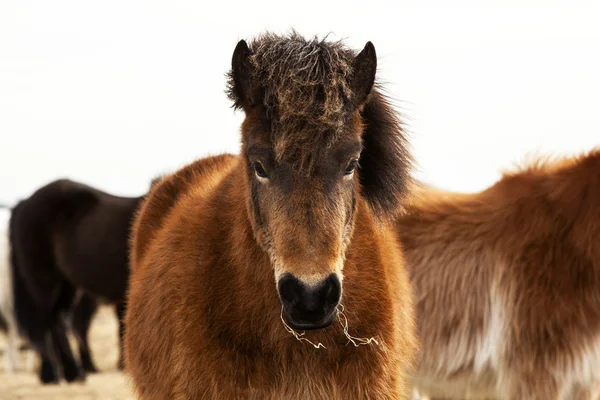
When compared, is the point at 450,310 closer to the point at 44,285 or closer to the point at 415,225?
the point at 415,225

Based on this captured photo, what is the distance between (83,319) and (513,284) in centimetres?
776

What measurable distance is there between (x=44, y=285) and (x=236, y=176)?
26.9 ft

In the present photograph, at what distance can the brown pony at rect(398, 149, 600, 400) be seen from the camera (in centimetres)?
501

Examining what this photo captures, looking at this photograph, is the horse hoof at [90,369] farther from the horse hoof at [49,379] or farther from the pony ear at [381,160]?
the pony ear at [381,160]

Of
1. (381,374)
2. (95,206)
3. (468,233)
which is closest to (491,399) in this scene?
(468,233)

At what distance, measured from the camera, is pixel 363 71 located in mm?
2617

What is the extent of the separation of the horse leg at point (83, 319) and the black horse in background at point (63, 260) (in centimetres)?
3

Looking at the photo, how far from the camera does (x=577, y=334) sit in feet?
16.3

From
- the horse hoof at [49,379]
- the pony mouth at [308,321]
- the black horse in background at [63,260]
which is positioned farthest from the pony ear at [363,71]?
the horse hoof at [49,379]

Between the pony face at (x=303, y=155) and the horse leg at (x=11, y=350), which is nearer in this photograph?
the pony face at (x=303, y=155)

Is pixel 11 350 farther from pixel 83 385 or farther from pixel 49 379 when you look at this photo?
pixel 83 385

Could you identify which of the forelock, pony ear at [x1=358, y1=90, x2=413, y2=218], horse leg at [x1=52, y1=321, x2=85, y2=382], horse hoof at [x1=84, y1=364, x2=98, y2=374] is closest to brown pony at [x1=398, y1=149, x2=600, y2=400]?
pony ear at [x1=358, y1=90, x2=413, y2=218]

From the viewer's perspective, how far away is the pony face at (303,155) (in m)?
2.27

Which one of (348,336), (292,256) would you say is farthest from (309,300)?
(348,336)
